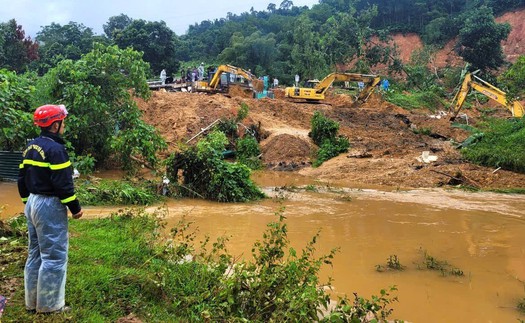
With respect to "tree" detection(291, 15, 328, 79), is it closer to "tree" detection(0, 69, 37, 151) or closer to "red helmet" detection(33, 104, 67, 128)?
"tree" detection(0, 69, 37, 151)

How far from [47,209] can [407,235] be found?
636 centimetres

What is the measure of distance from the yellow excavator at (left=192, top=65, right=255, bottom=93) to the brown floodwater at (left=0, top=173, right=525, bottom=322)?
15.0 metres

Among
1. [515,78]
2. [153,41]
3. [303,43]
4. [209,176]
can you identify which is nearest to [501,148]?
[515,78]

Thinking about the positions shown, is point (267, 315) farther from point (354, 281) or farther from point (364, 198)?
point (364, 198)

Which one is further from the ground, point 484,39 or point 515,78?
point 484,39

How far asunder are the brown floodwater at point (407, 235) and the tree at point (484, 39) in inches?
1258

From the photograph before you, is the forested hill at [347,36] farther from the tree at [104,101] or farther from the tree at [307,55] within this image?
the tree at [104,101]

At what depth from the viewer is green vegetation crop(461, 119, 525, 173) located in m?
14.7

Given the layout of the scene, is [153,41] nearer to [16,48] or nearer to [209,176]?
[16,48]

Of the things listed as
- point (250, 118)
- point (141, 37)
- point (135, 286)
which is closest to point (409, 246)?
point (135, 286)

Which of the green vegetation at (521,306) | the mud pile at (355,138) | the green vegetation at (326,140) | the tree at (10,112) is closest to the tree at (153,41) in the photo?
the mud pile at (355,138)

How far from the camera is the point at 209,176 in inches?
413

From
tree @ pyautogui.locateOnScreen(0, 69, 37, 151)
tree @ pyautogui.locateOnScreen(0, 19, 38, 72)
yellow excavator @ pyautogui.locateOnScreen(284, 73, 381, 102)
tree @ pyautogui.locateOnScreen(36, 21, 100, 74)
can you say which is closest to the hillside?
yellow excavator @ pyautogui.locateOnScreen(284, 73, 381, 102)

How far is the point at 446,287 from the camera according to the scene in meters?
5.38
